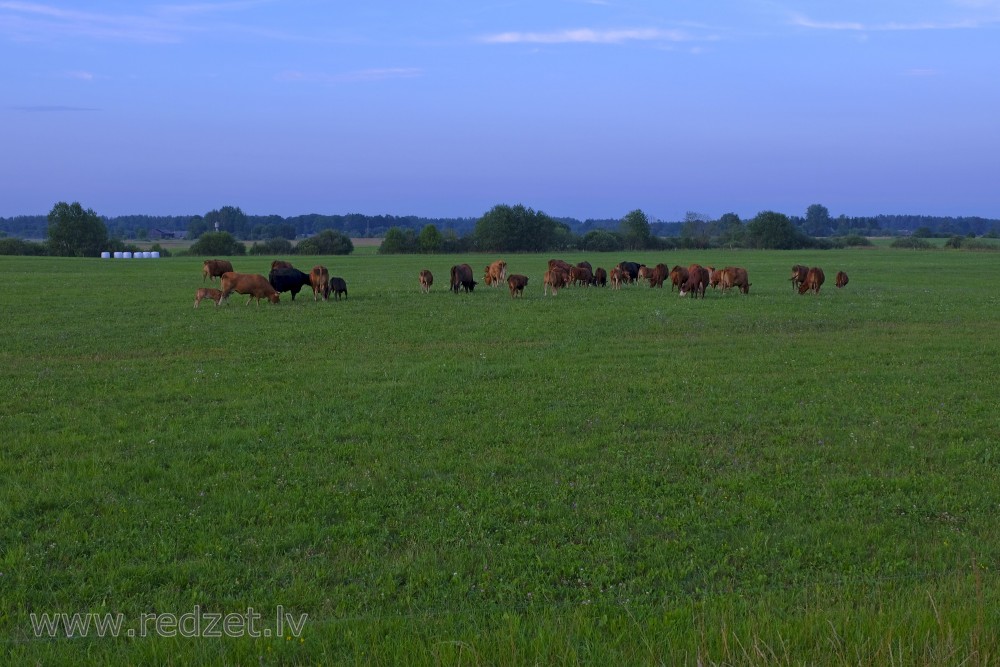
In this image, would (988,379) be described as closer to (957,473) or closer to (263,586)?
(957,473)

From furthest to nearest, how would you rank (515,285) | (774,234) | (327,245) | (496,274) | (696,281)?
(774,234), (327,245), (496,274), (515,285), (696,281)

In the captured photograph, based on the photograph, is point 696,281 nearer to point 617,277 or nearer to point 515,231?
point 617,277

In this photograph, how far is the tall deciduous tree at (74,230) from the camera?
97.3m

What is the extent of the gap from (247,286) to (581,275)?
47.8ft

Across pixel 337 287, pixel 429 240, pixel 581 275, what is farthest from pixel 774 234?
pixel 337 287

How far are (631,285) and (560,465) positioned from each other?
29261mm

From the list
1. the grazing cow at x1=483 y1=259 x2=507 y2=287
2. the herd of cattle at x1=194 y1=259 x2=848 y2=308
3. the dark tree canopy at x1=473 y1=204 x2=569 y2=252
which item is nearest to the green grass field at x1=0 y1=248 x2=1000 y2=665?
the herd of cattle at x1=194 y1=259 x2=848 y2=308

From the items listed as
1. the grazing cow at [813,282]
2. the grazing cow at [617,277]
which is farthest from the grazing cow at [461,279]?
the grazing cow at [813,282]

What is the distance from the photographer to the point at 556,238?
116 m

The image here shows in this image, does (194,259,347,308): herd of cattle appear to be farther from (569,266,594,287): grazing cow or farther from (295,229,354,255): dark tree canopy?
(295,229,354,255): dark tree canopy

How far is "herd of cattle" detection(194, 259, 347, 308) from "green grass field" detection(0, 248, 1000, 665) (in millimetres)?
9423

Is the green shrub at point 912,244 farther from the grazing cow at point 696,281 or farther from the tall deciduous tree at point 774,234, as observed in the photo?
the grazing cow at point 696,281

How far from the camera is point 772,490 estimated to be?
25.6 ft
